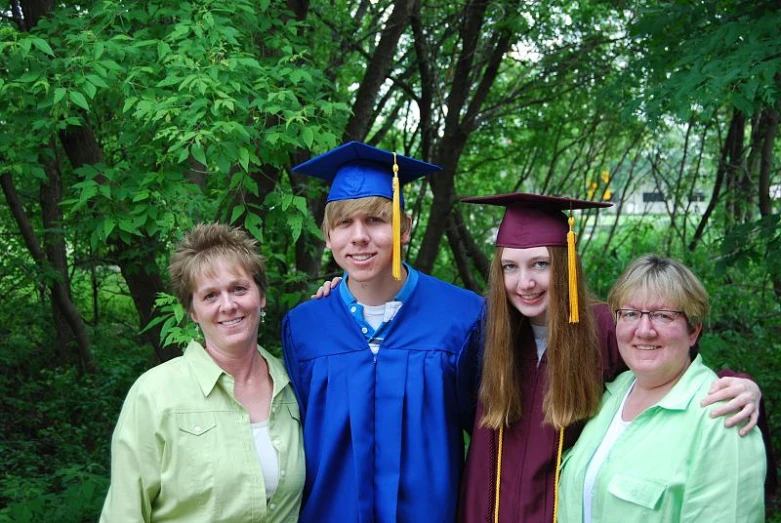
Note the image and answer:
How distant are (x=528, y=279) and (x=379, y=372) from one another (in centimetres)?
58

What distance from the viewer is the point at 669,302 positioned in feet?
7.61

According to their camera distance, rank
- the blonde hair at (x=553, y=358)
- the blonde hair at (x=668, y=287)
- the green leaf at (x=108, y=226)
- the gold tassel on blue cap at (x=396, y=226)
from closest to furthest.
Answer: the blonde hair at (x=668, y=287)
the blonde hair at (x=553, y=358)
the gold tassel on blue cap at (x=396, y=226)
the green leaf at (x=108, y=226)

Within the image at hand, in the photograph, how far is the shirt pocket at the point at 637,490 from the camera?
7.19ft

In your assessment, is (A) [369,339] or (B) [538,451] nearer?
(B) [538,451]

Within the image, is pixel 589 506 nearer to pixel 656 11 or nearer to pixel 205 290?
pixel 205 290

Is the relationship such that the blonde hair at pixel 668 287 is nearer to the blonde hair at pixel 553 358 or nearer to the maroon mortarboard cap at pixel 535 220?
the blonde hair at pixel 553 358

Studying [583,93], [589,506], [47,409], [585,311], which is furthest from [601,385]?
[583,93]

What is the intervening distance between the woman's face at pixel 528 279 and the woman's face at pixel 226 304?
79 centimetres

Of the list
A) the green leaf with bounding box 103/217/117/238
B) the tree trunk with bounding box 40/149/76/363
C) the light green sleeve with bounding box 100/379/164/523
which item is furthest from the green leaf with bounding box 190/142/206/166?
the tree trunk with bounding box 40/149/76/363

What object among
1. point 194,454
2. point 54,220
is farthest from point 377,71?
point 194,454

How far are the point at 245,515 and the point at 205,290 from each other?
67 cm

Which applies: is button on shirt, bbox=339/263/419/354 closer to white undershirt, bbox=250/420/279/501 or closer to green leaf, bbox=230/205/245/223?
white undershirt, bbox=250/420/279/501

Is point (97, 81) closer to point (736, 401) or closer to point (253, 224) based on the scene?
point (253, 224)

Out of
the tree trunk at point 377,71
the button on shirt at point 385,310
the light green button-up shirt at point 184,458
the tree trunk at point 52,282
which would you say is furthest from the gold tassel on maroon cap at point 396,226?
the tree trunk at point 52,282
